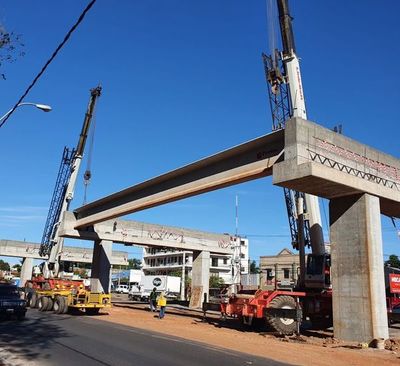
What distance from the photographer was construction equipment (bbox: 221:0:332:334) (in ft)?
64.2

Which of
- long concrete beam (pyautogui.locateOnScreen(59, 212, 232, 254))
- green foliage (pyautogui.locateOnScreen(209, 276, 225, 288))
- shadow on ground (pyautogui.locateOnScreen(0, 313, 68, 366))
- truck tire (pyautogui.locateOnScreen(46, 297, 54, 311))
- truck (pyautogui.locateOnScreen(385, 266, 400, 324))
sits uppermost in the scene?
long concrete beam (pyautogui.locateOnScreen(59, 212, 232, 254))

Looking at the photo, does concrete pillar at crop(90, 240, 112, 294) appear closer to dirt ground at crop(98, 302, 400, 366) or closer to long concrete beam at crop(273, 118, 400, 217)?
dirt ground at crop(98, 302, 400, 366)

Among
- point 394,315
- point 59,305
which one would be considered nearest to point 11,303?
point 59,305

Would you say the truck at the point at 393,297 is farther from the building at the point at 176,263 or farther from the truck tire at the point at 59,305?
the building at the point at 176,263

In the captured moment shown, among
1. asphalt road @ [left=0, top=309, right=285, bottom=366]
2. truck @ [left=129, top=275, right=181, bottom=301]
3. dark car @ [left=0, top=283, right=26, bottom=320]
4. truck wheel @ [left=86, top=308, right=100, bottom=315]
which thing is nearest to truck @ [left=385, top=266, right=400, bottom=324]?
asphalt road @ [left=0, top=309, right=285, bottom=366]

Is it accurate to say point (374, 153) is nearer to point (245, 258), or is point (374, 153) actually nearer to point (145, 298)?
point (145, 298)

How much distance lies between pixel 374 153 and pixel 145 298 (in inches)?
1704

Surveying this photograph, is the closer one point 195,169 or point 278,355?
point 278,355

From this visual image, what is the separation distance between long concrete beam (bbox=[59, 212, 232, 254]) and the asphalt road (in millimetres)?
20539

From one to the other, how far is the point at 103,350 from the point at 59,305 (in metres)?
14.9

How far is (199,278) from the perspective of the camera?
43.3 meters

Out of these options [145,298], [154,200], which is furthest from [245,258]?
[154,200]

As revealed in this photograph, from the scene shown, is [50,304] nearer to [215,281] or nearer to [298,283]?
[298,283]

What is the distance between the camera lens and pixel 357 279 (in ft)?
55.9
